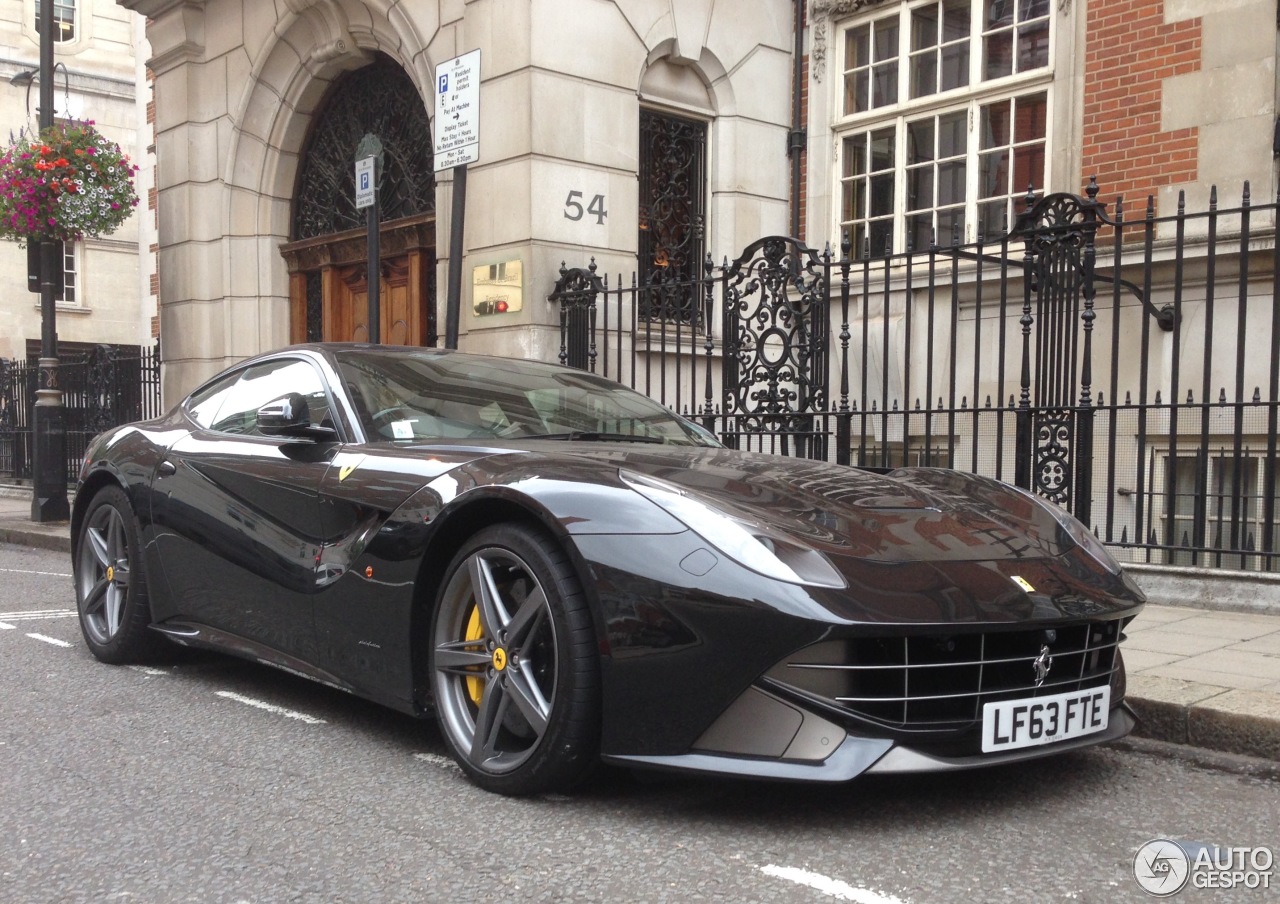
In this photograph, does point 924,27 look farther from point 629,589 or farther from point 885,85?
point 629,589

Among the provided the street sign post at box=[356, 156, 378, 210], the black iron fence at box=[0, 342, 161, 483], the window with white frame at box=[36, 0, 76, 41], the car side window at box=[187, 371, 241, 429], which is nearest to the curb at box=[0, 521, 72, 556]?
the black iron fence at box=[0, 342, 161, 483]

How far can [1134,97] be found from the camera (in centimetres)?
925

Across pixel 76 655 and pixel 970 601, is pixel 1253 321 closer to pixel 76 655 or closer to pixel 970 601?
pixel 970 601

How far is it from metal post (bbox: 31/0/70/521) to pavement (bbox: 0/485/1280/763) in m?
11.0

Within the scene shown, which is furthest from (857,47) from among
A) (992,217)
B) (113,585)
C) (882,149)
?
(113,585)

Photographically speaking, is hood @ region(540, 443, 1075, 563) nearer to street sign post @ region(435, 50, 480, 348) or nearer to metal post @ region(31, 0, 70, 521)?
street sign post @ region(435, 50, 480, 348)

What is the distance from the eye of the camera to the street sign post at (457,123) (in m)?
7.35

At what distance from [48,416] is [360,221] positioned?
12.7 ft

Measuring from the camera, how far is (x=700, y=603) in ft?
10.0

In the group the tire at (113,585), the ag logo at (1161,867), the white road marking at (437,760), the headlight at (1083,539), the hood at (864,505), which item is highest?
the hood at (864,505)

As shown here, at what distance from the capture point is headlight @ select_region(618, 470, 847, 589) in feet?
9.91

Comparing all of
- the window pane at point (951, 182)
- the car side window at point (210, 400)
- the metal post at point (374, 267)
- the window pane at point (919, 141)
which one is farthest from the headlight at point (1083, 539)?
the window pane at point (919, 141)

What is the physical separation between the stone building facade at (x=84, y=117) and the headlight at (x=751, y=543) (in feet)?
104

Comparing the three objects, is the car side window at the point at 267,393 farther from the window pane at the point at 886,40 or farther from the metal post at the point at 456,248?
the window pane at the point at 886,40
